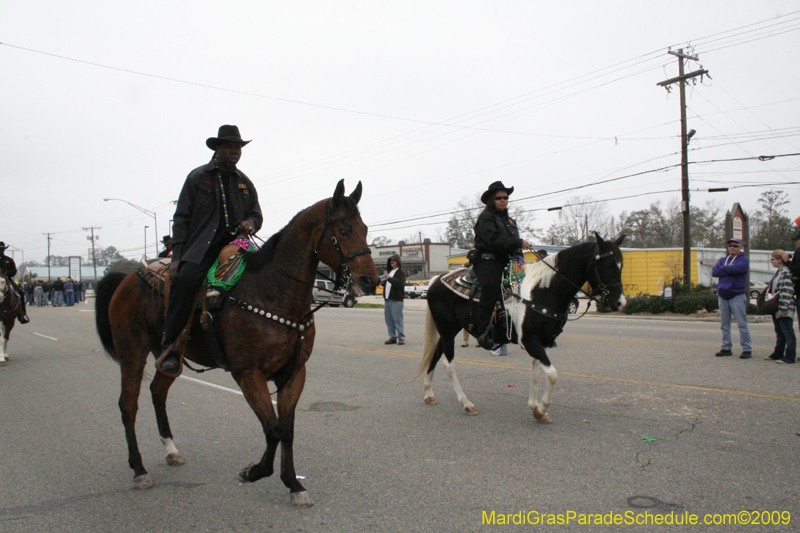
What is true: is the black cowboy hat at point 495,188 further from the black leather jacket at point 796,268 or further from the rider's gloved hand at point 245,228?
the black leather jacket at point 796,268

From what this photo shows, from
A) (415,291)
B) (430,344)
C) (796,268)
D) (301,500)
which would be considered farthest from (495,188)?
(415,291)

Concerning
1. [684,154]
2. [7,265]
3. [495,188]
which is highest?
[684,154]

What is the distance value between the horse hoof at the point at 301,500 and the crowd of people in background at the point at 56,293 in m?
45.8

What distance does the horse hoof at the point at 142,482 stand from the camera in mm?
4234

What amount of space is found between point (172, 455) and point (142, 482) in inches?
21.2

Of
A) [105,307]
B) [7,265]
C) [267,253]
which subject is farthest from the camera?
[7,265]

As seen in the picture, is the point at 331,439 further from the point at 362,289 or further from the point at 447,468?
the point at 362,289

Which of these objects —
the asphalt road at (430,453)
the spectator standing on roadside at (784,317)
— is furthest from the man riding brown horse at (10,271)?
the spectator standing on roadside at (784,317)

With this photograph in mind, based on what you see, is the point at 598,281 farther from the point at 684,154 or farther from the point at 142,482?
the point at 684,154

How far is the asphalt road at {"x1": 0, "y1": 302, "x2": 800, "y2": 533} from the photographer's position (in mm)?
3670

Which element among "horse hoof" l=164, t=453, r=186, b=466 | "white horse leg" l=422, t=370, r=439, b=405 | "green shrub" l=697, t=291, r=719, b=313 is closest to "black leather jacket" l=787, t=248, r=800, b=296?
"white horse leg" l=422, t=370, r=439, b=405

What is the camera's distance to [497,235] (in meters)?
6.05

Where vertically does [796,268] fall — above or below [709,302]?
above

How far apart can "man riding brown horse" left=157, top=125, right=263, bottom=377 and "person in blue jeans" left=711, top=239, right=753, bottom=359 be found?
854 centimetres
